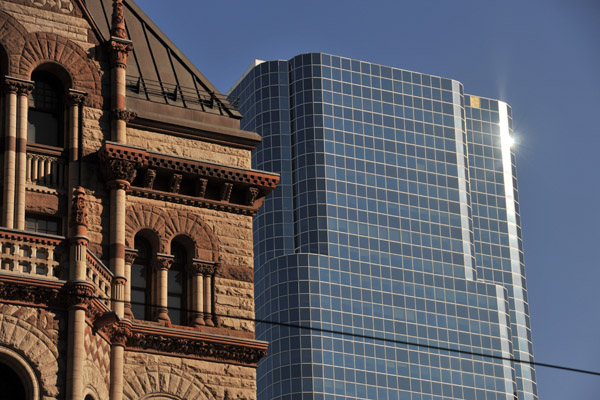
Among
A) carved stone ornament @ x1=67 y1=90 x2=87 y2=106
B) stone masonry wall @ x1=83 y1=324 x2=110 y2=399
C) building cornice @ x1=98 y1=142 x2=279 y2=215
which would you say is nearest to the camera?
stone masonry wall @ x1=83 y1=324 x2=110 y2=399

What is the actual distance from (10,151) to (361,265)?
448 feet

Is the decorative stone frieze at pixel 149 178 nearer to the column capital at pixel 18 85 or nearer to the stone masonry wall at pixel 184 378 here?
the column capital at pixel 18 85

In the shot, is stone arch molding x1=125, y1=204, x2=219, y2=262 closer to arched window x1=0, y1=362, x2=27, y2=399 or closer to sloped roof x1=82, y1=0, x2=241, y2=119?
sloped roof x1=82, y1=0, x2=241, y2=119

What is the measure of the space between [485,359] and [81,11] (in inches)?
5578

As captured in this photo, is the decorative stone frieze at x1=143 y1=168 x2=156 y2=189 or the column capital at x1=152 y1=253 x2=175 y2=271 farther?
the decorative stone frieze at x1=143 y1=168 x2=156 y2=189

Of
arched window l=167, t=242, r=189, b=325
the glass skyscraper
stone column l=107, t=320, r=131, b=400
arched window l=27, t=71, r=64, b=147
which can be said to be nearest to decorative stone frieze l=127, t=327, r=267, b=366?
stone column l=107, t=320, r=131, b=400

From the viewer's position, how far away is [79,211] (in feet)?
147

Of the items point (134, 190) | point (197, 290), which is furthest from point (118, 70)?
point (197, 290)

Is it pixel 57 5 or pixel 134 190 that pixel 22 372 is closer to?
pixel 134 190

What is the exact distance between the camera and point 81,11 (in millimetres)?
51438

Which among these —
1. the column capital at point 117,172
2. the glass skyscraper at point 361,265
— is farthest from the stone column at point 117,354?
the glass skyscraper at point 361,265

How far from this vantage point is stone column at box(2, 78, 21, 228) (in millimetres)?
47312

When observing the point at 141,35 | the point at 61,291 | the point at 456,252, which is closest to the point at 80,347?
the point at 61,291

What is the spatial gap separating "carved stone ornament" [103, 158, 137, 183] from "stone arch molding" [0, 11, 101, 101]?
255cm
